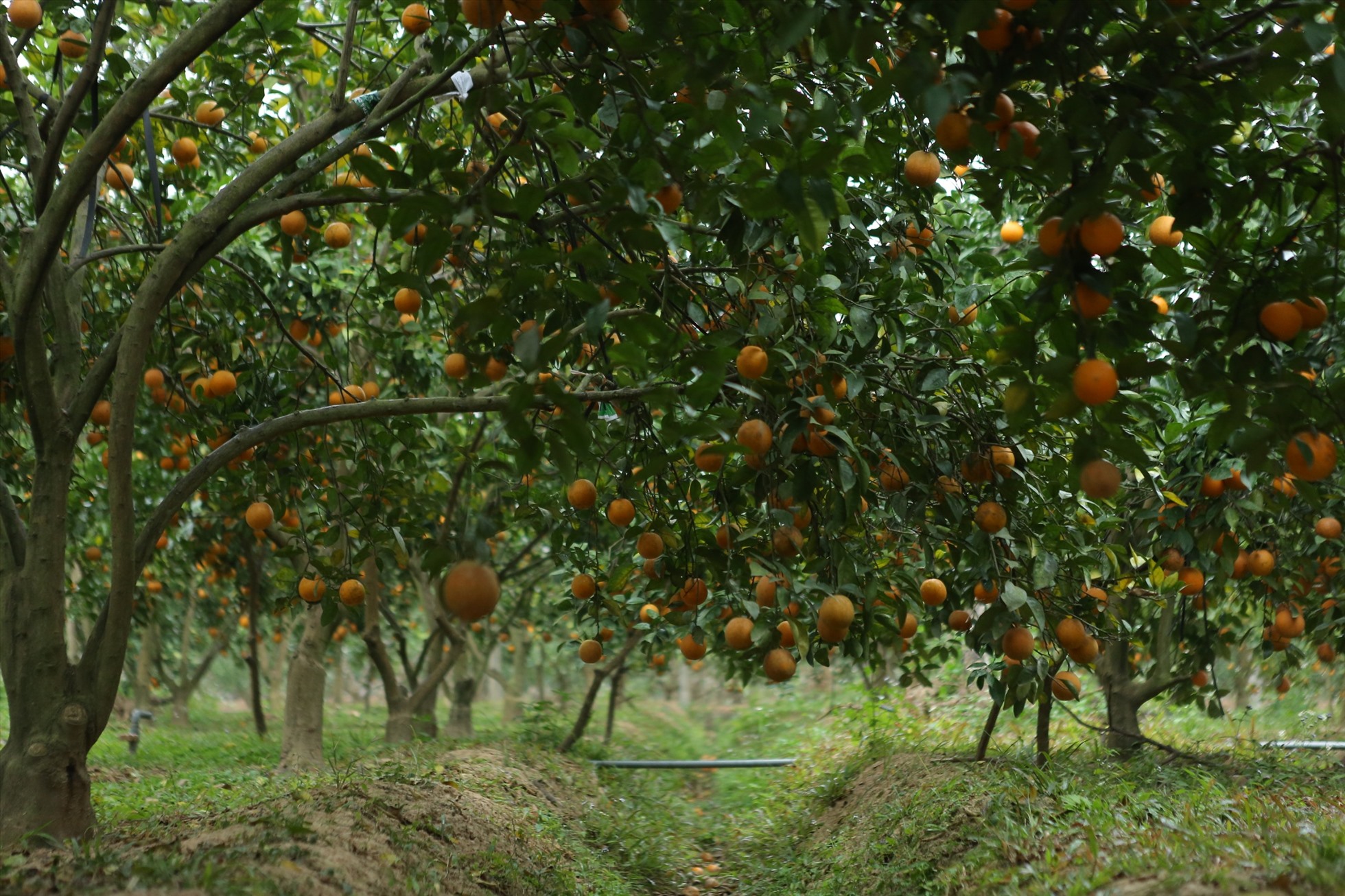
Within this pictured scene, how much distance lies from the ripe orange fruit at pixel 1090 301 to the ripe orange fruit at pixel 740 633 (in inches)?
56.4

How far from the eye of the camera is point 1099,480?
223 centimetres

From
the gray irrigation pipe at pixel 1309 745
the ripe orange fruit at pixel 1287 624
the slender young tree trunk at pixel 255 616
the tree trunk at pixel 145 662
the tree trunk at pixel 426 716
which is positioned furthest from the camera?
the tree trunk at pixel 145 662

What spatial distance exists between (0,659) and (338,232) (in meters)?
1.96

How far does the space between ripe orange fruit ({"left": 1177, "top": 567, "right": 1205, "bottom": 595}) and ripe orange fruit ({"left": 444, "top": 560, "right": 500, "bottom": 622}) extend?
137 inches

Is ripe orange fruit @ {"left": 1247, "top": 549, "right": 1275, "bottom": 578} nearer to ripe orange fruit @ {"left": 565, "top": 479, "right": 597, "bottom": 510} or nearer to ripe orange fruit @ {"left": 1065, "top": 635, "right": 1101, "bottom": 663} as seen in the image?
ripe orange fruit @ {"left": 1065, "top": 635, "right": 1101, "bottom": 663}

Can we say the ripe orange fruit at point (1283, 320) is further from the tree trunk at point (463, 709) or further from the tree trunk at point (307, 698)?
the tree trunk at point (463, 709)

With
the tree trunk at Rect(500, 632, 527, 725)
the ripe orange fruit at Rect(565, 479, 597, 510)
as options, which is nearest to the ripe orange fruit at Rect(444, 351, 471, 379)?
the ripe orange fruit at Rect(565, 479, 597, 510)

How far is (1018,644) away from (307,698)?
5835mm

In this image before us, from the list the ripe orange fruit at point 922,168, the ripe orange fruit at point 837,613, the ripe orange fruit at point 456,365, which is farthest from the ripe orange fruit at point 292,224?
the ripe orange fruit at point 837,613

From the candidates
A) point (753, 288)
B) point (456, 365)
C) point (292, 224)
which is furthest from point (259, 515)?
point (753, 288)

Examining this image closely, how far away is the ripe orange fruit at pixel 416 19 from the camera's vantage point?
334 centimetres

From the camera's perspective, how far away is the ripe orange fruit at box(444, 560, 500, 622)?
2061 mm

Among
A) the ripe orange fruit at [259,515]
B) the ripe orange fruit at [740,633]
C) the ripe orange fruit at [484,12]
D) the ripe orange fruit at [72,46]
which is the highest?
the ripe orange fruit at [72,46]

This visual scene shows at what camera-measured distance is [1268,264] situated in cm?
241
